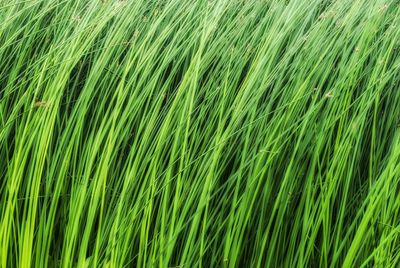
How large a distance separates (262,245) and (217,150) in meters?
0.28

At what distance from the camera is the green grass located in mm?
1396

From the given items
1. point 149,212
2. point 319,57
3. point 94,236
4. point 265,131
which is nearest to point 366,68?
point 319,57

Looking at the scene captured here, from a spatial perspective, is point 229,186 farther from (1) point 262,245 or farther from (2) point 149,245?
(2) point 149,245

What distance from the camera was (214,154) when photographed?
1400 mm

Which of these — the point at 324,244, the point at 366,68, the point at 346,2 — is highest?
the point at 346,2

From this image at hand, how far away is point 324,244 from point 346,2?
103 cm

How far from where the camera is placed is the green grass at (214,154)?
1396 mm

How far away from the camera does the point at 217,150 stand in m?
1.41

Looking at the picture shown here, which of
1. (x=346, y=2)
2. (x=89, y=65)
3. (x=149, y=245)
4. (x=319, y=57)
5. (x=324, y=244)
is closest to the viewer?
(x=324, y=244)

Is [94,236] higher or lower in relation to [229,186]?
lower

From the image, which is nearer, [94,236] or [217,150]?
[217,150]

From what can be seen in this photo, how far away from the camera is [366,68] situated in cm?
166

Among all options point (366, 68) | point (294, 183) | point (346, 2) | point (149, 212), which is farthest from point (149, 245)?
point (346, 2)

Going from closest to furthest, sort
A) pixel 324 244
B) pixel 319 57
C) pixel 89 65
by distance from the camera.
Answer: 1. pixel 324 244
2. pixel 319 57
3. pixel 89 65
